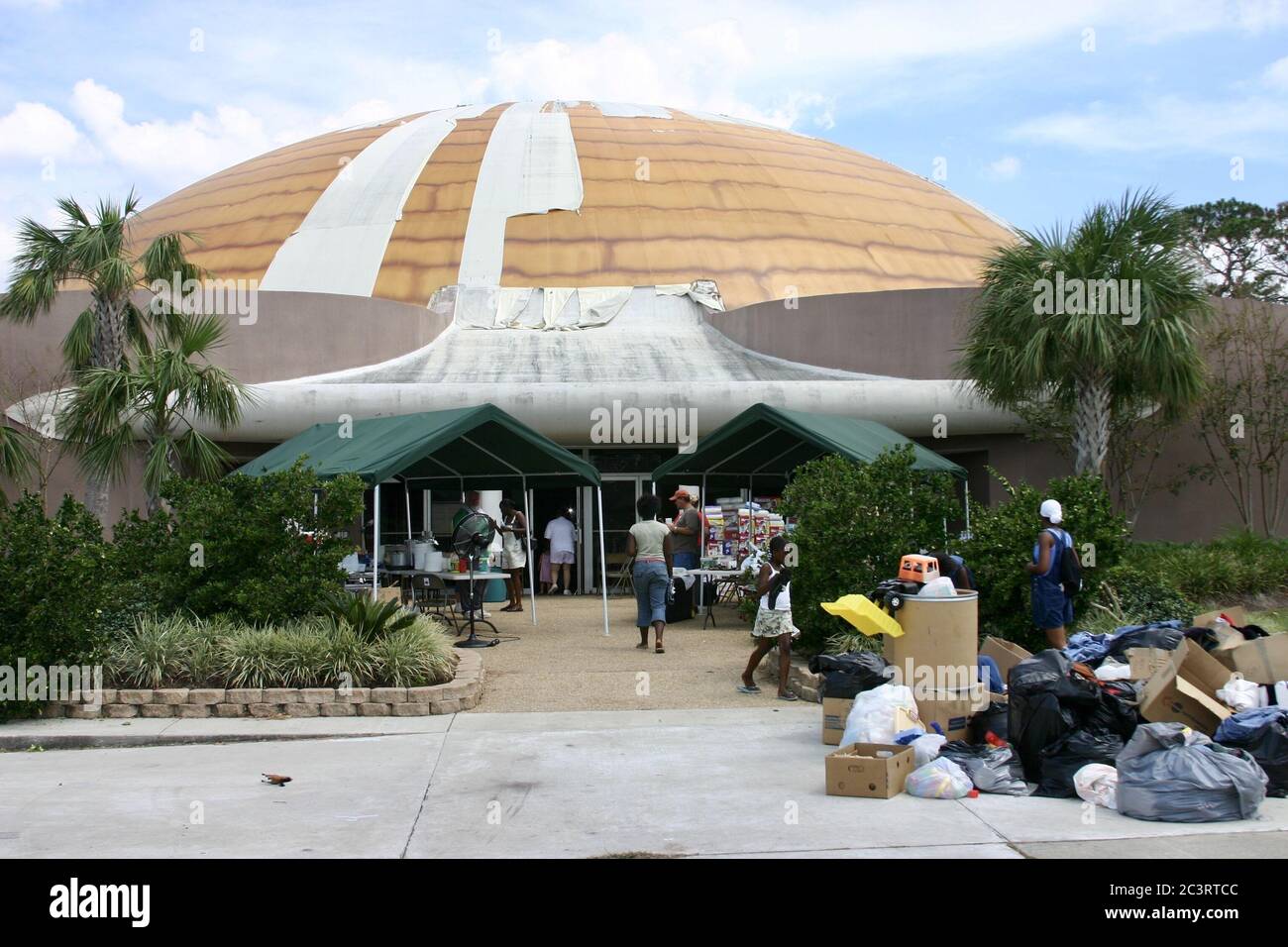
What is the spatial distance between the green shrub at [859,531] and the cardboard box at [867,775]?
4.79 meters

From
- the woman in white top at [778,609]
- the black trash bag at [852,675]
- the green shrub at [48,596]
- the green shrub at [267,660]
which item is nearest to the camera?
the black trash bag at [852,675]

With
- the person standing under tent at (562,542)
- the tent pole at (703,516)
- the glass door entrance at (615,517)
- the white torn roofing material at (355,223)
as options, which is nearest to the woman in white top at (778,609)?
the tent pole at (703,516)

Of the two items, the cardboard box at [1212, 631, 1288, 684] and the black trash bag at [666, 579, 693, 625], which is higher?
the cardboard box at [1212, 631, 1288, 684]

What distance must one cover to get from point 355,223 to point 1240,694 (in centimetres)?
2576

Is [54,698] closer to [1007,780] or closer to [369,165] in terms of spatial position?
[1007,780]

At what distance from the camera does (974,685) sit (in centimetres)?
804

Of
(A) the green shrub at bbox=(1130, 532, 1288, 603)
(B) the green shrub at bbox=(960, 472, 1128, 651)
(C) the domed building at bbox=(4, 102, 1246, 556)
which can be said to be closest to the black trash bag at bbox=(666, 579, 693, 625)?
(C) the domed building at bbox=(4, 102, 1246, 556)

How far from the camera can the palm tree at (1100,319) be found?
1673cm

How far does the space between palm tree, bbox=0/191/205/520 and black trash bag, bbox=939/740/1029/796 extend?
12544 millimetres

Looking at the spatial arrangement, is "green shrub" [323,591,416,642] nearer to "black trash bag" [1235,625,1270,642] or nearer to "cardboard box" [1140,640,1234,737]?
"cardboard box" [1140,640,1234,737]

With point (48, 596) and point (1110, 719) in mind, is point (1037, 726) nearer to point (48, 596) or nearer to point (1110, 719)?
point (1110, 719)

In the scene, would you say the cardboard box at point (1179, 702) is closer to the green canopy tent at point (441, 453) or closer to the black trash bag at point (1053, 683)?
the black trash bag at point (1053, 683)

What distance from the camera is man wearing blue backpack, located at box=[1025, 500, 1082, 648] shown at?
10.7 m

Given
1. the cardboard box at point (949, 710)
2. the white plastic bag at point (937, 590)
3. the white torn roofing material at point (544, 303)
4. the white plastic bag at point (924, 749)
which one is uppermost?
the white torn roofing material at point (544, 303)
